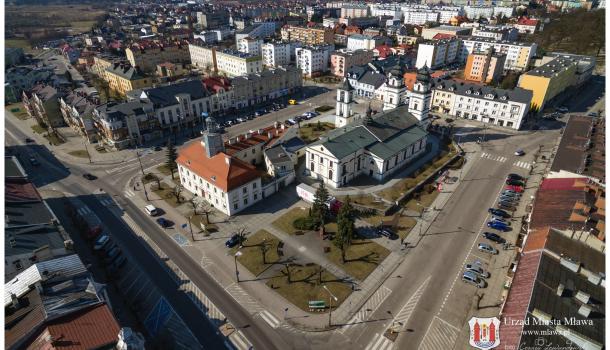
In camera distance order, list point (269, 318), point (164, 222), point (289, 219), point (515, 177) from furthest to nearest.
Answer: point (515, 177) < point (289, 219) < point (164, 222) < point (269, 318)

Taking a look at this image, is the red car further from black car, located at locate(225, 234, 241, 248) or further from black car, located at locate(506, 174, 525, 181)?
black car, located at locate(225, 234, 241, 248)

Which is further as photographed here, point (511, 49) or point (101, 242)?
point (511, 49)

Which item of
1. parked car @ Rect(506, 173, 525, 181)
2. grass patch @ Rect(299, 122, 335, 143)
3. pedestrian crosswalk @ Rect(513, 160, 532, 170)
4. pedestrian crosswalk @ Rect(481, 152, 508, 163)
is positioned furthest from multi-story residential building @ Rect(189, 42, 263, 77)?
parked car @ Rect(506, 173, 525, 181)

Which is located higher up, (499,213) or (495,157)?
(495,157)

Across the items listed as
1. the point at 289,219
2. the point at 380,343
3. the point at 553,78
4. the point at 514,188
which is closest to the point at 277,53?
the point at 553,78

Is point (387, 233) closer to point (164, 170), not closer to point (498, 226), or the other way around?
point (498, 226)
